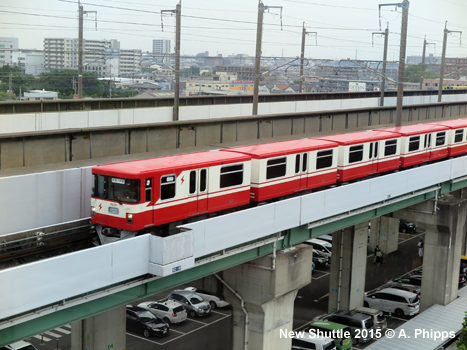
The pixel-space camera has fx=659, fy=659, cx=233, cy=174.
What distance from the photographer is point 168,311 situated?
30.7 meters

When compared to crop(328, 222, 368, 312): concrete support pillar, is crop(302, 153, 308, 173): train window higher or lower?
higher

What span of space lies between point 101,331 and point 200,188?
654cm

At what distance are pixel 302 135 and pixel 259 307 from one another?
1420cm

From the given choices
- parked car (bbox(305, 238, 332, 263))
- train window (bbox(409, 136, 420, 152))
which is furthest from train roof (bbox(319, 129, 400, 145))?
parked car (bbox(305, 238, 332, 263))

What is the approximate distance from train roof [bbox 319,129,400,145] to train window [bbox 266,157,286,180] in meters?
4.10

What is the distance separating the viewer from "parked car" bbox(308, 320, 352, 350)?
2761 cm

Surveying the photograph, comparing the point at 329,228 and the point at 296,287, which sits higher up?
the point at 329,228

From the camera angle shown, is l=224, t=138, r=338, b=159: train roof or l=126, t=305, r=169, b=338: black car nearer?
l=224, t=138, r=338, b=159: train roof

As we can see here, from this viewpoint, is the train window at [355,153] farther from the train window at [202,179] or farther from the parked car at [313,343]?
the train window at [202,179]

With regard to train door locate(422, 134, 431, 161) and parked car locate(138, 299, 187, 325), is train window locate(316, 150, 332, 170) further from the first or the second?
parked car locate(138, 299, 187, 325)

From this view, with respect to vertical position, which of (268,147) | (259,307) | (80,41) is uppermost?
(80,41)

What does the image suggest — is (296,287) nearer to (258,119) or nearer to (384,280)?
(258,119)

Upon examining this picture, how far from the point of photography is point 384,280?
132 ft

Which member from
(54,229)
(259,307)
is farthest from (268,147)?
(54,229)
